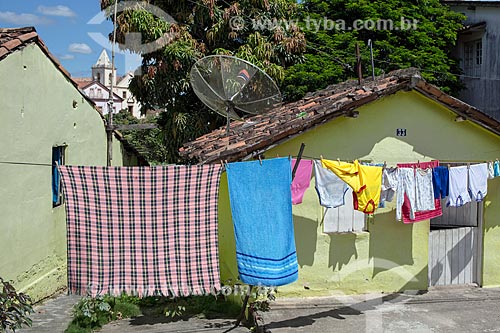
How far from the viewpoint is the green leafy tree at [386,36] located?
20.2m

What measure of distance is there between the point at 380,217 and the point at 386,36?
13785 millimetres

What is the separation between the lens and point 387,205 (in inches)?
351

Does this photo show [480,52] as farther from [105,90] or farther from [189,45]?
[105,90]

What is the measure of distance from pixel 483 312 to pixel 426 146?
2634 millimetres

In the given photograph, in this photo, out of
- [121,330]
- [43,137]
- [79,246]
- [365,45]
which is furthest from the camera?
[365,45]

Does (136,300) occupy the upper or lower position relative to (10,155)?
lower

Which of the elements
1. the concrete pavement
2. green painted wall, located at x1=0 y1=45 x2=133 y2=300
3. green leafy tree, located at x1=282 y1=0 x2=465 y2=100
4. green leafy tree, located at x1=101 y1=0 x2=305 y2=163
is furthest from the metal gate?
green leafy tree, located at x1=282 y1=0 x2=465 y2=100

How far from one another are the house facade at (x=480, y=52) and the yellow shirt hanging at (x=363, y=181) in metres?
14.7

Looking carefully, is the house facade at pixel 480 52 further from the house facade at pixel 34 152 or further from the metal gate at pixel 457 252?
the house facade at pixel 34 152

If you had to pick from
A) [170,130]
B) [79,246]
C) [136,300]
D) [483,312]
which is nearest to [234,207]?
[79,246]

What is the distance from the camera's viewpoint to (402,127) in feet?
29.3

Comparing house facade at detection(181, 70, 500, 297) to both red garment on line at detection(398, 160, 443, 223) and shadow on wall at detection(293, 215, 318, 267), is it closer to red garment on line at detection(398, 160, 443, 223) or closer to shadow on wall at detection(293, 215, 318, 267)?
shadow on wall at detection(293, 215, 318, 267)

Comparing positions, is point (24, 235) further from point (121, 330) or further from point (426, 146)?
A: point (426, 146)

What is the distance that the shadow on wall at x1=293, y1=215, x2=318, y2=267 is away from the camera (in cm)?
843
